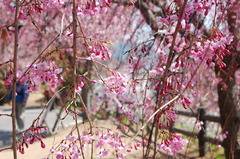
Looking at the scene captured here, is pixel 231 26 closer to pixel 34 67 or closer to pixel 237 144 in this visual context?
pixel 237 144

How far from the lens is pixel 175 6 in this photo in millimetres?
1748

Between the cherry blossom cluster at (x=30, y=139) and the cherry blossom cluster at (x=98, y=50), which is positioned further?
the cherry blossom cluster at (x=98, y=50)

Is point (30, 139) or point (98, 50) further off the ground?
point (98, 50)

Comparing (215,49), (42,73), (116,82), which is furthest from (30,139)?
(215,49)

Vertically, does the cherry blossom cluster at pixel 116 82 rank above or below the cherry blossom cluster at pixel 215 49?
below

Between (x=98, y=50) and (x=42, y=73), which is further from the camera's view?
(x=98, y=50)

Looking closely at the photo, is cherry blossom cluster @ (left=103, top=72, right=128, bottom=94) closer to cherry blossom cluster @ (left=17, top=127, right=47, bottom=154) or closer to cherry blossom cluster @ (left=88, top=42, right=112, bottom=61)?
cherry blossom cluster @ (left=88, top=42, right=112, bottom=61)

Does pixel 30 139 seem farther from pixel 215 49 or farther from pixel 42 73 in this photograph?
pixel 215 49

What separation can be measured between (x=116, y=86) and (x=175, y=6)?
0.61 meters

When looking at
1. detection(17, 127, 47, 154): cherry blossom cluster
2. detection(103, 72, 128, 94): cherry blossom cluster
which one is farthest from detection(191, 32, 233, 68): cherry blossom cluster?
detection(17, 127, 47, 154): cherry blossom cluster

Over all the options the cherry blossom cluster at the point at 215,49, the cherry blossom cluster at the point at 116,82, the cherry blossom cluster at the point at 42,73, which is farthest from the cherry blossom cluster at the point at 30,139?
the cherry blossom cluster at the point at 215,49

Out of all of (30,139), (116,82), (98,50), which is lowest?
(30,139)

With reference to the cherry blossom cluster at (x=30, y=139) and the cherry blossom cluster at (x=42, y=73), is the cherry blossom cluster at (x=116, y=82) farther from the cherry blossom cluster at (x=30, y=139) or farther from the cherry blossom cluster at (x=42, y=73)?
the cherry blossom cluster at (x=30, y=139)

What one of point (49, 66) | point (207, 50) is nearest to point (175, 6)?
point (207, 50)
